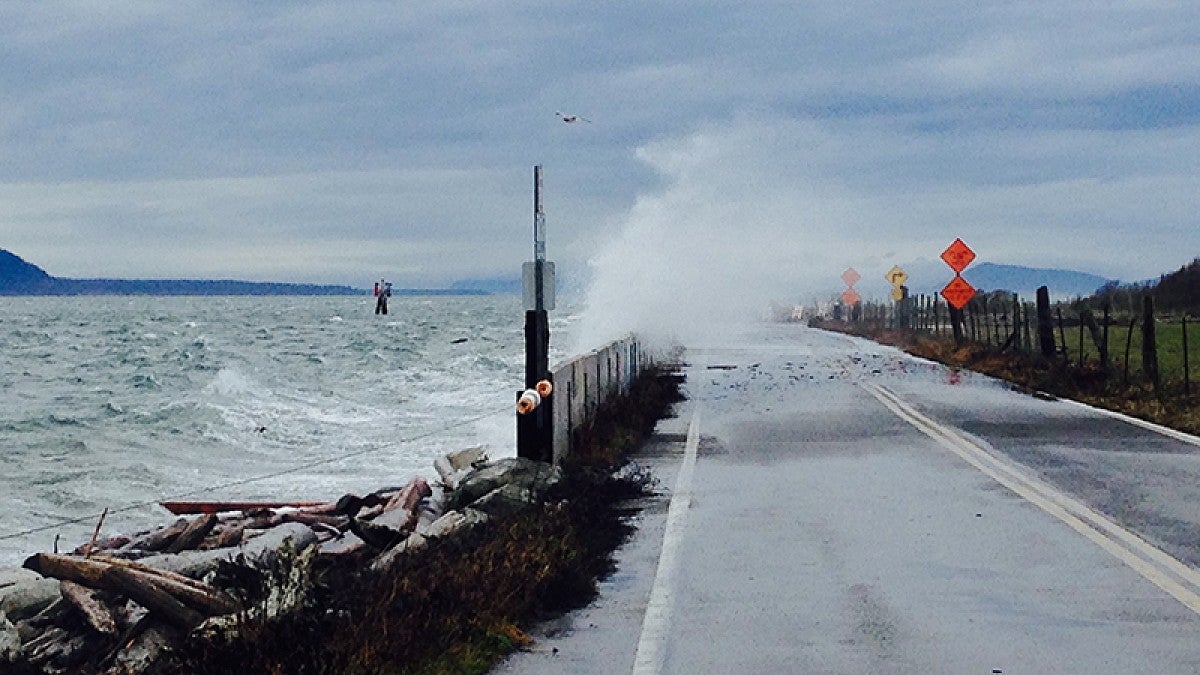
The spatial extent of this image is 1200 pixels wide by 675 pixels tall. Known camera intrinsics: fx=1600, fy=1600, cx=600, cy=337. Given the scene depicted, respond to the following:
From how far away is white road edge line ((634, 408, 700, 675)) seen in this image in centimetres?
870

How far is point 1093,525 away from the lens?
13328 millimetres

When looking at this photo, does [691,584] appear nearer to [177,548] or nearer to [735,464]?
[177,548]

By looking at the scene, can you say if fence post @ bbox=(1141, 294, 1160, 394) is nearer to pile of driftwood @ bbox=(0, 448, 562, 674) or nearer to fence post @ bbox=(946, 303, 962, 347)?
pile of driftwood @ bbox=(0, 448, 562, 674)

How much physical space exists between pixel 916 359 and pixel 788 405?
1965 cm

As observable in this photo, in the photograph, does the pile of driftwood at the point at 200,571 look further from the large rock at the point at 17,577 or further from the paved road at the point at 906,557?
the paved road at the point at 906,557

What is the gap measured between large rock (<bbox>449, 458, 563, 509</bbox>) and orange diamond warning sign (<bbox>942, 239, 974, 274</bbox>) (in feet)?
107

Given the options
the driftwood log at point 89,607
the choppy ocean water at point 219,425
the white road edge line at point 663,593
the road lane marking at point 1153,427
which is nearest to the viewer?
the white road edge line at point 663,593

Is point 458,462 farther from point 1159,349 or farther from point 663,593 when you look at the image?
point 1159,349

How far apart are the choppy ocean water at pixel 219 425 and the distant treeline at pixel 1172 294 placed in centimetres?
2579

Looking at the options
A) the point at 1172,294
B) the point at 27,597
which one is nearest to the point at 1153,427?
the point at 27,597

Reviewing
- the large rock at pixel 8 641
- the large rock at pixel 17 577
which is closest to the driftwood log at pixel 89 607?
the large rock at pixel 17 577

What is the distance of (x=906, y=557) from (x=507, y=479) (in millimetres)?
4218

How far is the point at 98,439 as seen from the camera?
33.7 metres

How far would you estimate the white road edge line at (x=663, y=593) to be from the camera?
343 inches
